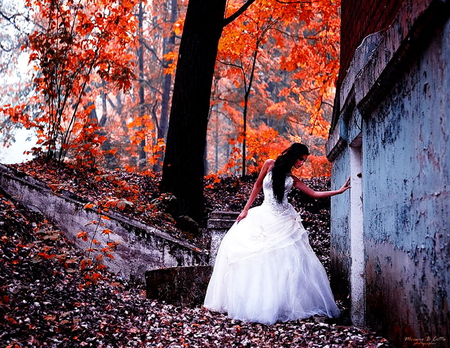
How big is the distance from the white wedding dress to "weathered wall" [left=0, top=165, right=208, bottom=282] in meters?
1.30

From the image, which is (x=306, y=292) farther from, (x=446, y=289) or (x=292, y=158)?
(x=446, y=289)

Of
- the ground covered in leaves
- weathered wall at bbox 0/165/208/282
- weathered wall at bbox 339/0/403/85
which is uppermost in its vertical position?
weathered wall at bbox 339/0/403/85

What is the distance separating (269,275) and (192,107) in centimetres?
492

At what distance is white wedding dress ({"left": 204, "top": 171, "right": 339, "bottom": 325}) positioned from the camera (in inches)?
191

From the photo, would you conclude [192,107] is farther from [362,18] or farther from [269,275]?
[269,275]

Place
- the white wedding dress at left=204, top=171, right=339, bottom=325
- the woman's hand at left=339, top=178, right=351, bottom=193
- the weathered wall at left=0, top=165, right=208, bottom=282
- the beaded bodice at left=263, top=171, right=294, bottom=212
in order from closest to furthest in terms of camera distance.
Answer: the white wedding dress at left=204, top=171, right=339, bottom=325
the woman's hand at left=339, top=178, right=351, bottom=193
the beaded bodice at left=263, top=171, right=294, bottom=212
the weathered wall at left=0, top=165, right=208, bottom=282

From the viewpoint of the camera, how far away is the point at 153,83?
851 inches

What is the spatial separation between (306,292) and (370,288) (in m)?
1.37

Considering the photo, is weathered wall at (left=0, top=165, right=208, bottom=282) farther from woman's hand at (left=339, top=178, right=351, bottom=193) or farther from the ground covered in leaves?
woman's hand at (left=339, top=178, right=351, bottom=193)

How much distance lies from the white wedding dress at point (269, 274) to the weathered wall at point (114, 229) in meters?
1.30

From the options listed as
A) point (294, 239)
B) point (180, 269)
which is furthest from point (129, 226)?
point (294, 239)

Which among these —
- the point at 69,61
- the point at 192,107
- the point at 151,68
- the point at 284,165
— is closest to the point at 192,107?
the point at 192,107

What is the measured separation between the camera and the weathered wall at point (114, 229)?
21.0 ft

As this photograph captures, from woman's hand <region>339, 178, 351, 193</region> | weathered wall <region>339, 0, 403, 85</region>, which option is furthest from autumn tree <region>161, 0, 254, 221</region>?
woman's hand <region>339, 178, 351, 193</region>
